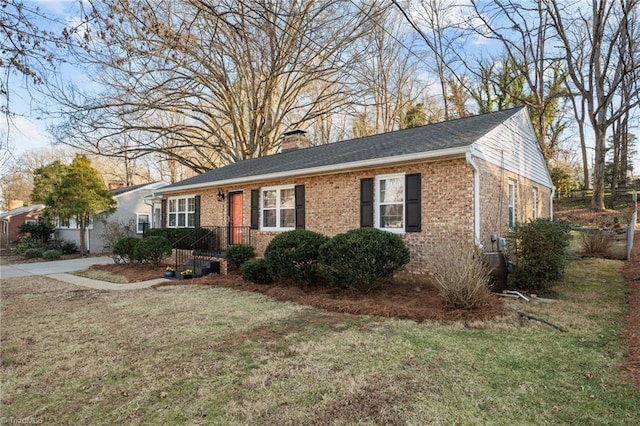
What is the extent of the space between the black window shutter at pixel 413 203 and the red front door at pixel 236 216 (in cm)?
665

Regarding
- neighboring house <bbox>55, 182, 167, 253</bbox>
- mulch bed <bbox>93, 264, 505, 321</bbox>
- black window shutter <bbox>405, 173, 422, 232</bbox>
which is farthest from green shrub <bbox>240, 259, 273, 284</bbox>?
neighboring house <bbox>55, 182, 167, 253</bbox>

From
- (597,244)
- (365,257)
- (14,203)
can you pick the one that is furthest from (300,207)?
(14,203)

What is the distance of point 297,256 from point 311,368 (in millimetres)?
4335

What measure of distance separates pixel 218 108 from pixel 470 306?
18801mm

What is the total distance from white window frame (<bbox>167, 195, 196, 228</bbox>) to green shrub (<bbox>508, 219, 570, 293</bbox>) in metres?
12.2

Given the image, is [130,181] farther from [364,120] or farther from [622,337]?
[622,337]

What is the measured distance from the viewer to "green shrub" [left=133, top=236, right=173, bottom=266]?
1243 cm

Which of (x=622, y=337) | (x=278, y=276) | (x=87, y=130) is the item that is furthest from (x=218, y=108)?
(x=622, y=337)

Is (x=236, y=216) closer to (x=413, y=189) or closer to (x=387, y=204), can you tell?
(x=387, y=204)

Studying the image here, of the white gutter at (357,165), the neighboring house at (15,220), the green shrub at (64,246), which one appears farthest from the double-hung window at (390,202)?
the neighboring house at (15,220)

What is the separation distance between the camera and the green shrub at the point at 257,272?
8938 mm

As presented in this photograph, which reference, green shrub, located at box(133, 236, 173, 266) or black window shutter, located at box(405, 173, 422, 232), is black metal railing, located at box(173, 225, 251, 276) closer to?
green shrub, located at box(133, 236, 173, 266)

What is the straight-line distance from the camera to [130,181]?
36219 millimetres

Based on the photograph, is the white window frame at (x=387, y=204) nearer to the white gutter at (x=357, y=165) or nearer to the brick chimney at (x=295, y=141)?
the white gutter at (x=357, y=165)
